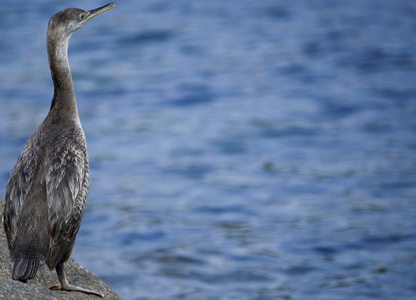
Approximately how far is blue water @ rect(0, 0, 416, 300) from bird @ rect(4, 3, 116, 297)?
11.6 ft

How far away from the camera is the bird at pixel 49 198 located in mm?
5453

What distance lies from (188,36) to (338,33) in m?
2.98

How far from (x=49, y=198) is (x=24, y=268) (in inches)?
19.1

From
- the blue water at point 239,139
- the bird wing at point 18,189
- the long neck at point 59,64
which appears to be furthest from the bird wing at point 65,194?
the blue water at point 239,139

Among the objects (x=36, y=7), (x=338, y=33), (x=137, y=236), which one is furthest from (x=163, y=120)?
(x=36, y=7)

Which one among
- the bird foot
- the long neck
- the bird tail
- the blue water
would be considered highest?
the blue water

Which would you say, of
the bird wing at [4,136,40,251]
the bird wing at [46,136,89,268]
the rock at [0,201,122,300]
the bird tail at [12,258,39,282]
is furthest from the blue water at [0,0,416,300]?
the bird tail at [12,258,39,282]

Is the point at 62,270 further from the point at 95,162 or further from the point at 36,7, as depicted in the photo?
the point at 36,7

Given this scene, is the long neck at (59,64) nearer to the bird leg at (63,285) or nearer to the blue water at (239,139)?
the bird leg at (63,285)

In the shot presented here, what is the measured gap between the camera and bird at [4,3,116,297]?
5453mm

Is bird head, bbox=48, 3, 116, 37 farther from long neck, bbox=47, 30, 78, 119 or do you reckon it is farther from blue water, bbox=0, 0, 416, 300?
blue water, bbox=0, 0, 416, 300

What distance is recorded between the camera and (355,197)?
1135cm

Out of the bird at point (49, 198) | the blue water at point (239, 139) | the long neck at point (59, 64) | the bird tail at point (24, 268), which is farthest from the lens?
the blue water at point (239, 139)

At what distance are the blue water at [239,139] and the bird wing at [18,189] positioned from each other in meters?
3.71
